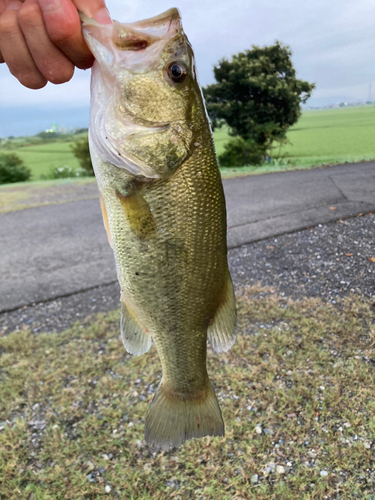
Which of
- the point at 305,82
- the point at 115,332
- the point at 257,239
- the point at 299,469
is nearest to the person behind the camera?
the point at 299,469

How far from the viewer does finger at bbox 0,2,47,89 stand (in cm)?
125

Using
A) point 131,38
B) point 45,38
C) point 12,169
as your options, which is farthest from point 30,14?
point 12,169

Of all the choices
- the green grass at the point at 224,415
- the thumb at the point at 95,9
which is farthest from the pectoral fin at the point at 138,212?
the green grass at the point at 224,415

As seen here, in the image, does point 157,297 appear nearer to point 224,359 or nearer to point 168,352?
point 168,352

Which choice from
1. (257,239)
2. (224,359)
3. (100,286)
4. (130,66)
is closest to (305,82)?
(257,239)

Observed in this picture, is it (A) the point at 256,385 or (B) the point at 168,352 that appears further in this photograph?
(A) the point at 256,385

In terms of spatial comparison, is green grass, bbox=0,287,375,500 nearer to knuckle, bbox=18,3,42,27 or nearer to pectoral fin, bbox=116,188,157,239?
pectoral fin, bbox=116,188,157,239

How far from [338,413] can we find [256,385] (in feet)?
1.82

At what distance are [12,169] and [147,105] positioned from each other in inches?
592

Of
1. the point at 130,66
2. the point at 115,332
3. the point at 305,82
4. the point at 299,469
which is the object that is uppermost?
the point at 305,82

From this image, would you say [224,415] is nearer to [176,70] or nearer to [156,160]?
[156,160]

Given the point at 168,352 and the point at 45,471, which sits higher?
the point at 168,352

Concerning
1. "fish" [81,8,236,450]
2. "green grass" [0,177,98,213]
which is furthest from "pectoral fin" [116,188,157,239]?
"green grass" [0,177,98,213]

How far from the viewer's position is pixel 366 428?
2.38 meters
